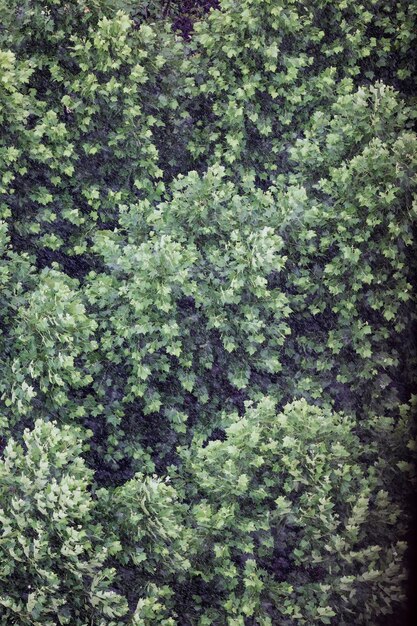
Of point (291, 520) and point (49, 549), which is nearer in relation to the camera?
point (49, 549)

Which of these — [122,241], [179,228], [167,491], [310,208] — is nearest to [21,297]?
[122,241]

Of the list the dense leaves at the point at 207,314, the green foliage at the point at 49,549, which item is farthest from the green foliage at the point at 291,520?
the green foliage at the point at 49,549

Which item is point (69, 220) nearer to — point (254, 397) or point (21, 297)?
point (21, 297)

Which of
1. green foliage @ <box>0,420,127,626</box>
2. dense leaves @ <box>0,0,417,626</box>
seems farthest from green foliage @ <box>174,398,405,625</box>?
green foliage @ <box>0,420,127,626</box>

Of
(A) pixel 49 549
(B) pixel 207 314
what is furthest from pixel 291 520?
(B) pixel 207 314

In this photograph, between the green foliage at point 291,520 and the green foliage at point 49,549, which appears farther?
the green foliage at point 291,520

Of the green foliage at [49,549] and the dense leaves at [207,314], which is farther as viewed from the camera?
the dense leaves at [207,314]

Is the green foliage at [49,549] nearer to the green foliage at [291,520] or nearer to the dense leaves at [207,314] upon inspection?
the dense leaves at [207,314]

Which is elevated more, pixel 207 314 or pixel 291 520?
pixel 207 314

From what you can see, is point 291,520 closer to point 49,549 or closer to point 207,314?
point 49,549
